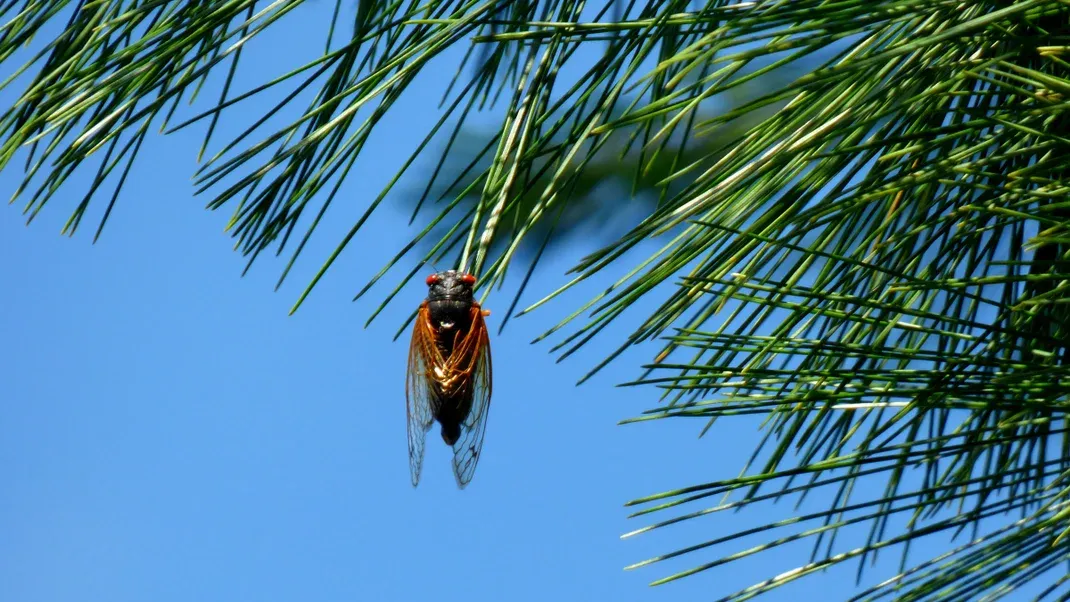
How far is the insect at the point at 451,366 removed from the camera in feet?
2.22

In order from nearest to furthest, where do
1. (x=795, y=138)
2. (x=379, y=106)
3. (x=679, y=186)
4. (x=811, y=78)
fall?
(x=811, y=78)
(x=795, y=138)
(x=379, y=106)
(x=679, y=186)

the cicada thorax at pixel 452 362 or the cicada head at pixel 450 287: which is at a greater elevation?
the cicada head at pixel 450 287

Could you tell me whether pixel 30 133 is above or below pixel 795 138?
above

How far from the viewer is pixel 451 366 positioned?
0.71 meters

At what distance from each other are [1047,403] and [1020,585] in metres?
0.10

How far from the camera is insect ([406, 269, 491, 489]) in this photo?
2.22 feet

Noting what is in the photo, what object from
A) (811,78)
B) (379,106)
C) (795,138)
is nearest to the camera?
(811,78)

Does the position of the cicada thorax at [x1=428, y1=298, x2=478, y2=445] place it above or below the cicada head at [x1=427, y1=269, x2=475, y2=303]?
below

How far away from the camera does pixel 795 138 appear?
21.3 inches

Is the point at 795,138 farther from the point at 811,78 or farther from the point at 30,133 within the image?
the point at 30,133

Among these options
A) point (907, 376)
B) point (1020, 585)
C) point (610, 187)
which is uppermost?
point (610, 187)

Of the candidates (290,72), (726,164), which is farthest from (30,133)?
(726,164)

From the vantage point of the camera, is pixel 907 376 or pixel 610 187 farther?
pixel 610 187

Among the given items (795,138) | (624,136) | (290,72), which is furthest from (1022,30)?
(624,136)
